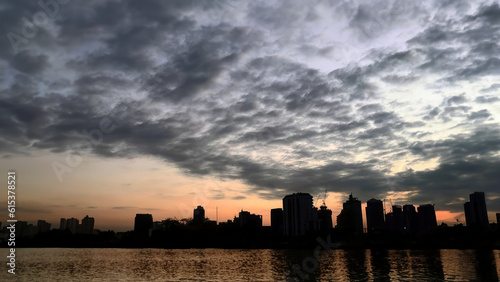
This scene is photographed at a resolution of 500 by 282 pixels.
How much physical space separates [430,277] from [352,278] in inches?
825

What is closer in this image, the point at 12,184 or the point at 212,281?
the point at 12,184

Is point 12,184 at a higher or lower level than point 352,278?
higher

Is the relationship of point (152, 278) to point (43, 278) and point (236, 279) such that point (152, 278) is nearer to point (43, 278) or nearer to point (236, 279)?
point (236, 279)

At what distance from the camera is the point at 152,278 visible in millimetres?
92188

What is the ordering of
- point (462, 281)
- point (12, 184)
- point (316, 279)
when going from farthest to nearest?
point (316, 279)
point (462, 281)
point (12, 184)

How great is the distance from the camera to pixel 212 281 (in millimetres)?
86750

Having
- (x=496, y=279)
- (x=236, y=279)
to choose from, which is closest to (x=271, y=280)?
(x=236, y=279)

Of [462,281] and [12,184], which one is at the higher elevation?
[12,184]

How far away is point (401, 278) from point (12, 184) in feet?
294

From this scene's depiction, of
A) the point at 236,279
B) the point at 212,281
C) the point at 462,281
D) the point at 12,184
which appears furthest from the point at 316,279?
the point at 12,184

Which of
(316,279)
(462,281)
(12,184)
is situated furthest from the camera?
(316,279)

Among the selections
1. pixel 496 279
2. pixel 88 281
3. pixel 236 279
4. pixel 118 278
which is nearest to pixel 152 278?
pixel 118 278

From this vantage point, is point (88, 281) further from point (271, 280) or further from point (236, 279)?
point (271, 280)

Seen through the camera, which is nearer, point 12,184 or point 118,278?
point 12,184
